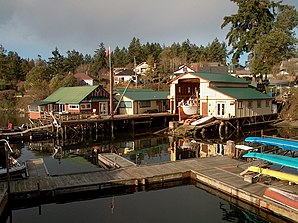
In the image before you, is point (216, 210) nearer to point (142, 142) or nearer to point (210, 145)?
point (210, 145)

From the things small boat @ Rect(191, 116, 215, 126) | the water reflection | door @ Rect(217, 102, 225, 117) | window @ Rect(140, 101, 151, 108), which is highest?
window @ Rect(140, 101, 151, 108)

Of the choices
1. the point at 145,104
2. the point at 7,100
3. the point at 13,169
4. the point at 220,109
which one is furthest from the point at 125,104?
the point at 7,100

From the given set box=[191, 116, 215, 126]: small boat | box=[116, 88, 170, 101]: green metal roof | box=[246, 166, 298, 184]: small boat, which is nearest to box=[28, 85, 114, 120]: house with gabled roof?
box=[116, 88, 170, 101]: green metal roof

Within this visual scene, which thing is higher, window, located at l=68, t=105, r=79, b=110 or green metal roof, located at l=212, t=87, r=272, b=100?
green metal roof, located at l=212, t=87, r=272, b=100

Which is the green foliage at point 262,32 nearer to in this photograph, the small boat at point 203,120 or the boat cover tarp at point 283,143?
the small boat at point 203,120

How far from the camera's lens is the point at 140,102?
43812 mm

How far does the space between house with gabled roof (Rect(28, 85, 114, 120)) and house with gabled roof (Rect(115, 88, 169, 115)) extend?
2527mm

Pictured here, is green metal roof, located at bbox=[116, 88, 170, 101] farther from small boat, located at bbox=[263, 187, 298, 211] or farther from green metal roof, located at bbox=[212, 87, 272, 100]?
small boat, located at bbox=[263, 187, 298, 211]

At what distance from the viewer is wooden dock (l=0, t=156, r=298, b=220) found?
46.1 ft

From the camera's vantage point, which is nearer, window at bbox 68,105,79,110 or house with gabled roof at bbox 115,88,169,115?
window at bbox 68,105,79,110

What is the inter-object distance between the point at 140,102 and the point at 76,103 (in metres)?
9.46

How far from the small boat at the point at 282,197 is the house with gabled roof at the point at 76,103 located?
29.8 meters

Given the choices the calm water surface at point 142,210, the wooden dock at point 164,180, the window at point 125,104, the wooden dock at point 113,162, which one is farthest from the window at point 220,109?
the calm water surface at point 142,210

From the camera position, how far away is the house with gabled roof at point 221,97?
3694cm
